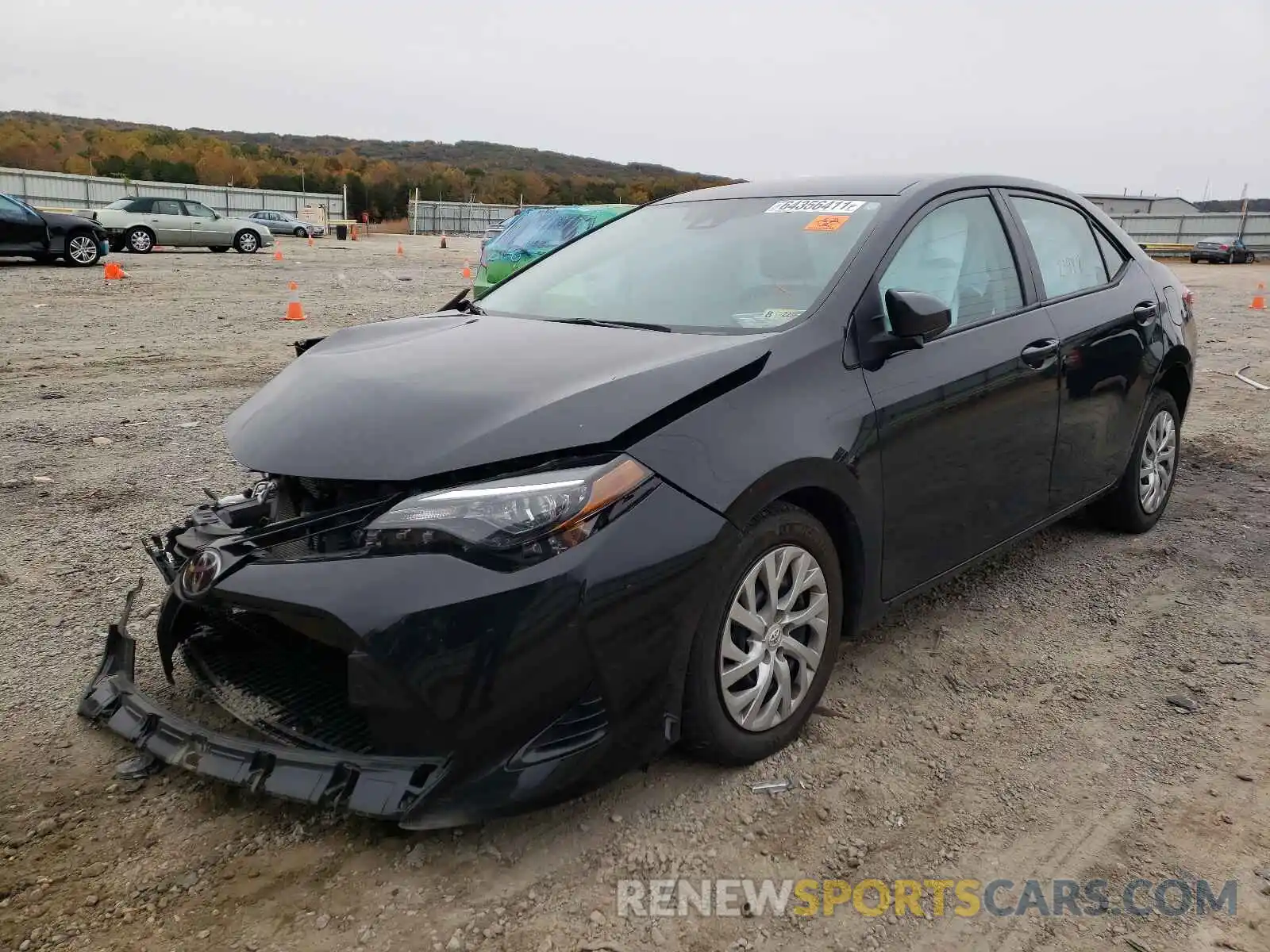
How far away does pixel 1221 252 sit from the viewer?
37.4 metres

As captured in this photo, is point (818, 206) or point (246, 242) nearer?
point (818, 206)

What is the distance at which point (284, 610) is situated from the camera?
7.06 ft

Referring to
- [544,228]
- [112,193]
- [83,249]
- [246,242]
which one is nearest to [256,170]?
[112,193]

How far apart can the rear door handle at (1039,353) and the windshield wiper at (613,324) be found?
138 centimetres

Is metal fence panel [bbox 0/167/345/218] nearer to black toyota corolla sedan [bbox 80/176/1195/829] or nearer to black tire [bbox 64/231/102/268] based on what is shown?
black tire [bbox 64/231/102/268]

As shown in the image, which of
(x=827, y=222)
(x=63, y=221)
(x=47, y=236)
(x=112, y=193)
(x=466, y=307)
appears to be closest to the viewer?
(x=827, y=222)

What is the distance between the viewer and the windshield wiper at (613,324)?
3.03m

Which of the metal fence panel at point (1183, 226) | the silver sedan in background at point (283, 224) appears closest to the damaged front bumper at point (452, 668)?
the silver sedan in background at point (283, 224)

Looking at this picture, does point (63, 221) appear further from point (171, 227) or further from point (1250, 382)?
point (1250, 382)

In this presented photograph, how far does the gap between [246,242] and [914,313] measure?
2787 centimetres

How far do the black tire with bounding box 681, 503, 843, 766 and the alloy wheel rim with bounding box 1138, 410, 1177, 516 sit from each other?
2557 mm

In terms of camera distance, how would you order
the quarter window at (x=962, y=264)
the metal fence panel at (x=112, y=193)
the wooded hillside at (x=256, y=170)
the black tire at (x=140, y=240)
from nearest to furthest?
the quarter window at (x=962, y=264) → the black tire at (x=140, y=240) → the metal fence panel at (x=112, y=193) → the wooded hillside at (x=256, y=170)

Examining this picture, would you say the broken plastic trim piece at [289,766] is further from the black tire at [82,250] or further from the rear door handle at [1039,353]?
the black tire at [82,250]

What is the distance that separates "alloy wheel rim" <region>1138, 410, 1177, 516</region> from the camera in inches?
181
